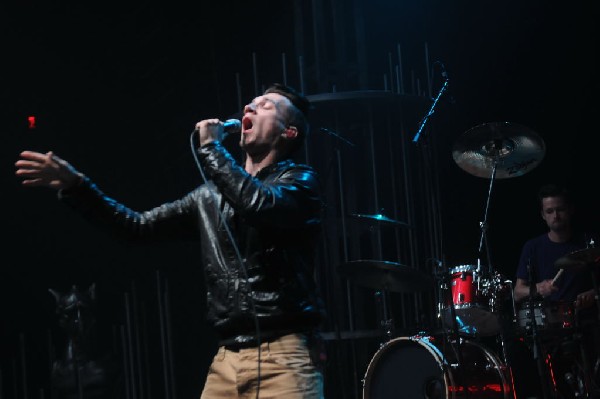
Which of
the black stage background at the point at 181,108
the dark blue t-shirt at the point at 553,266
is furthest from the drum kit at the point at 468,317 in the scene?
the black stage background at the point at 181,108

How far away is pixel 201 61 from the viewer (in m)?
7.08

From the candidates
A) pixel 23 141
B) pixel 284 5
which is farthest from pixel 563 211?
pixel 23 141

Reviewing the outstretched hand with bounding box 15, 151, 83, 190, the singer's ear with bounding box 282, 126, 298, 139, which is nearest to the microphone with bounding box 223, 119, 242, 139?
the singer's ear with bounding box 282, 126, 298, 139

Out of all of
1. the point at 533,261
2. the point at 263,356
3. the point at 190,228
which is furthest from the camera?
the point at 533,261

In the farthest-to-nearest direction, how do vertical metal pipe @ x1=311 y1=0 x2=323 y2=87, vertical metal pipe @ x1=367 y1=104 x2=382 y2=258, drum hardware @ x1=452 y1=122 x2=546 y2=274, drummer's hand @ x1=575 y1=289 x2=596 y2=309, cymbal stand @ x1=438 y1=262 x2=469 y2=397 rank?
vertical metal pipe @ x1=311 y1=0 x2=323 y2=87, drummer's hand @ x1=575 y1=289 x2=596 y2=309, drum hardware @ x1=452 y1=122 x2=546 y2=274, vertical metal pipe @ x1=367 y1=104 x2=382 y2=258, cymbal stand @ x1=438 y1=262 x2=469 y2=397

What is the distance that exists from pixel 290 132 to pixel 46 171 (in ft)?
2.58

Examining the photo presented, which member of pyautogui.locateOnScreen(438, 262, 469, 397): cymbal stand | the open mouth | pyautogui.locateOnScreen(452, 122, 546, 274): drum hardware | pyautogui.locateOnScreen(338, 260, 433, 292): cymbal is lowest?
pyautogui.locateOnScreen(438, 262, 469, 397): cymbal stand

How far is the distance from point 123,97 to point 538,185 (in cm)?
314

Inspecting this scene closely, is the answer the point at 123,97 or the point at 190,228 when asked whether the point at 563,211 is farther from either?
the point at 190,228

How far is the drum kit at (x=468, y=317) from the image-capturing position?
5.30 metres

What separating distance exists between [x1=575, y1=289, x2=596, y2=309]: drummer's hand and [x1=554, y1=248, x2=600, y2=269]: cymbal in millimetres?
→ 337

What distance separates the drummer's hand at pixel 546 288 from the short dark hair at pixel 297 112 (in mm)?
3280

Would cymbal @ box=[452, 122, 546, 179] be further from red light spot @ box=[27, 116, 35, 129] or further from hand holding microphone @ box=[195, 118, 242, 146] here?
hand holding microphone @ box=[195, 118, 242, 146]

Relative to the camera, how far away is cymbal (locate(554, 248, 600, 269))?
18.3ft
